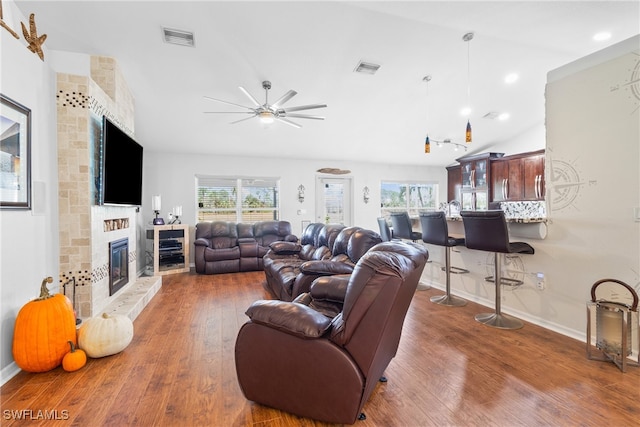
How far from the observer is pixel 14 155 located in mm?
2180

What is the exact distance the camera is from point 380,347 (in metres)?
1.54

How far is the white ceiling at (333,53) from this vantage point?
2.94 metres

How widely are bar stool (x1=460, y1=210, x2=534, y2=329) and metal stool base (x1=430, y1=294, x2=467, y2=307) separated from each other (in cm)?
41

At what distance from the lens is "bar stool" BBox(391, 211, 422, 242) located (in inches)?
164

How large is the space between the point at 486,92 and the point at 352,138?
2622mm

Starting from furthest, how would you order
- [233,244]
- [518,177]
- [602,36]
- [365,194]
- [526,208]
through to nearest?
[365,194]
[518,177]
[526,208]
[233,244]
[602,36]

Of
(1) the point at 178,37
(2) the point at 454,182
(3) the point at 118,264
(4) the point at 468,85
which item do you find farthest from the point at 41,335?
(2) the point at 454,182

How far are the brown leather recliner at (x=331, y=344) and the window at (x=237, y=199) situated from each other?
5577mm

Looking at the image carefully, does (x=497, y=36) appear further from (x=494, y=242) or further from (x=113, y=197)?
(x=113, y=197)

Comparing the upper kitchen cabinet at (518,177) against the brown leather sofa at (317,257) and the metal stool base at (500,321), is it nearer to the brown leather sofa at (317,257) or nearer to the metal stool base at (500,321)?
the metal stool base at (500,321)

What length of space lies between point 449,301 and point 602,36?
3.74 meters

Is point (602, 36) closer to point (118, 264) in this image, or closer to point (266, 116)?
point (266, 116)

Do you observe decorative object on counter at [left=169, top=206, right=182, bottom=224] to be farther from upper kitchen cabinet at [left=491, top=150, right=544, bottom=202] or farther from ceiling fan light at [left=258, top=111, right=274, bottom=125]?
upper kitchen cabinet at [left=491, top=150, right=544, bottom=202]

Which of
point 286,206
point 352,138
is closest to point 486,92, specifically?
point 352,138
